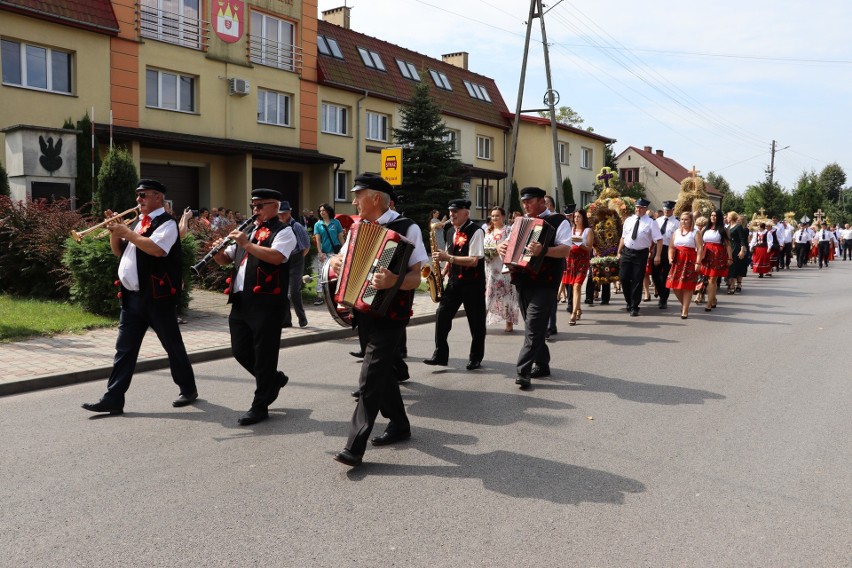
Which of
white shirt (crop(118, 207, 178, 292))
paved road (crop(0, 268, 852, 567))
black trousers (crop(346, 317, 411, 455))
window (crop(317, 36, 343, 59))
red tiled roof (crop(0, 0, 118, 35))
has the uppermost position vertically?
Result: window (crop(317, 36, 343, 59))

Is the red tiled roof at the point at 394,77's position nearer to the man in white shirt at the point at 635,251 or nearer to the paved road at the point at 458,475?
the man in white shirt at the point at 635,251

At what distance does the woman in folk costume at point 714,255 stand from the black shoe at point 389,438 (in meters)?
9.30

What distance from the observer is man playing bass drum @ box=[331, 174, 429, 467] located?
4.86 meters

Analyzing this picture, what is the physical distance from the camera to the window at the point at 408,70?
33500 millimetres

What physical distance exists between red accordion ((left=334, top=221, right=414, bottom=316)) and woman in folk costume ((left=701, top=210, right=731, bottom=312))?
9.69 m

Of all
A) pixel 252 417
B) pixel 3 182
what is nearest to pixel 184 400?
pixel 252 417

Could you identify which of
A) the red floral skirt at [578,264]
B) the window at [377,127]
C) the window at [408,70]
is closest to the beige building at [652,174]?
the window at [408,70]

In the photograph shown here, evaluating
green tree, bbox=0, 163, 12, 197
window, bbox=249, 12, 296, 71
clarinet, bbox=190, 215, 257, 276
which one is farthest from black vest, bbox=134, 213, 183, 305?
window, bbox=249, 12, 296, 71

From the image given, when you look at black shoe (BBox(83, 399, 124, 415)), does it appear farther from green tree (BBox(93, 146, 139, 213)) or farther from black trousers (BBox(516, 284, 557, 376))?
green tree (BBox(93, 146, 139, 213))

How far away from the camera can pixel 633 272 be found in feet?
42.8

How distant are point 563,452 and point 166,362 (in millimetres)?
5074

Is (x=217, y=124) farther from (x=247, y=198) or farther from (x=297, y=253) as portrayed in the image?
(x=297, y=253)

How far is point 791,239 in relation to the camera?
2938 centimetres

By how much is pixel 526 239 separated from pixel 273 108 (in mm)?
20990
